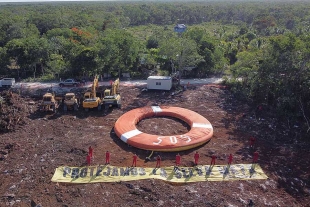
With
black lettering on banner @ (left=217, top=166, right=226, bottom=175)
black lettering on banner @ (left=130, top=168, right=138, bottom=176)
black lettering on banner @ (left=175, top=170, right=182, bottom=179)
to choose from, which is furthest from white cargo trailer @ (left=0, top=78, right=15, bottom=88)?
black lettering on banner @ (left=217, top=166, right=226, bottom=175)

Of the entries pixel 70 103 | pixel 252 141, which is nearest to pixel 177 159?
pixel 252 141

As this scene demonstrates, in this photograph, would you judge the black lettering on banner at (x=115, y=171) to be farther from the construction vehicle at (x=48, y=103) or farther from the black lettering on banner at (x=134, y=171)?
the construction vehicle at (x=48, y=103)

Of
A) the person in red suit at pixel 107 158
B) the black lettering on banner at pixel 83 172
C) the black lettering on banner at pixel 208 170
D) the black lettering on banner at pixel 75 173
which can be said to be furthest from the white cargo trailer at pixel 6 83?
the black lettering on banner at pixel 208 170

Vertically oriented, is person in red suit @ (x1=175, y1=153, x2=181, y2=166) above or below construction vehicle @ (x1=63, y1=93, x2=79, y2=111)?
below

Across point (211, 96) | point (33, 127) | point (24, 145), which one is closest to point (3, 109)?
point (33, 127)

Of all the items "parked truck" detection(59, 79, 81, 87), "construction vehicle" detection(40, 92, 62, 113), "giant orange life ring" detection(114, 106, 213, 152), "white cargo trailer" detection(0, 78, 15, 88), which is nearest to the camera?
"giant orange life ring" detection(114, 106, 213, 152)

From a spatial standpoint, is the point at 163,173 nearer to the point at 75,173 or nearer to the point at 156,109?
the point at 75,173

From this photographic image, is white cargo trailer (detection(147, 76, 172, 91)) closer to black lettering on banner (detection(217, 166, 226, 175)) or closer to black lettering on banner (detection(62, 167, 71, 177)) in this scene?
black lettering on banner (detection(217, 166, 226, 175))
